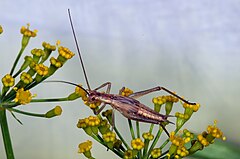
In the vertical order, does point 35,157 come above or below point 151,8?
below

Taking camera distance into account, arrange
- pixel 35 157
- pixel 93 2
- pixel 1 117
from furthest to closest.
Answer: pixel 93 2, pixel 35 157, pixel 1 117

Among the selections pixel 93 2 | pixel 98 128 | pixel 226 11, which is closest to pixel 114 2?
pixel 93 2

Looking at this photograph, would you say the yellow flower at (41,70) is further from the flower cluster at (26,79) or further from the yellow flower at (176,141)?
the yellow flower at (176,141)

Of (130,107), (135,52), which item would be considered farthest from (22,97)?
(135,52)

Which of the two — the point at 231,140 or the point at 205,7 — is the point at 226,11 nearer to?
the point at 205,7

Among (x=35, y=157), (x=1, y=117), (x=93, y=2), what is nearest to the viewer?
(x=1, y=117)

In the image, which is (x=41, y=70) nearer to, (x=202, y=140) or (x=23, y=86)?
(x=23, y=86)

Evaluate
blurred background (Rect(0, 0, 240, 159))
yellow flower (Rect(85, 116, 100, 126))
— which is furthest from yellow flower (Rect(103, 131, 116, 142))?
blurred background (Rect(0, 0, 240, 159))

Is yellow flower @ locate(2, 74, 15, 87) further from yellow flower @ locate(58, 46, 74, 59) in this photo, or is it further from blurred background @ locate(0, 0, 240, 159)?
blurred background @ locate(0, 0, 240, 159)
